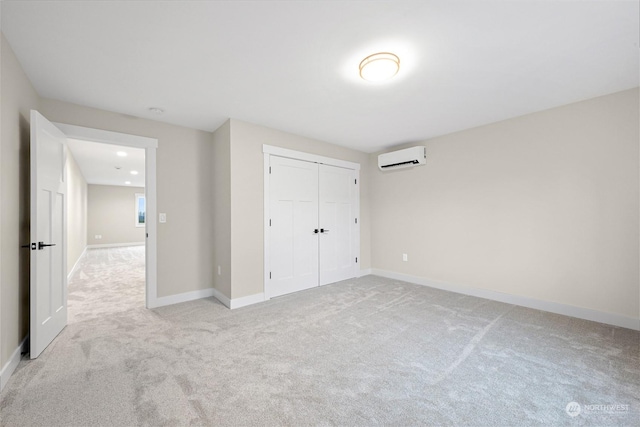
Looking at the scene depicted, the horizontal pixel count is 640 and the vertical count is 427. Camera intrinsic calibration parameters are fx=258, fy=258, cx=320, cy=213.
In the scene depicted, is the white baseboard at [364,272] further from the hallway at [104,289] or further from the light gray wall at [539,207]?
the hallway at [104,289]

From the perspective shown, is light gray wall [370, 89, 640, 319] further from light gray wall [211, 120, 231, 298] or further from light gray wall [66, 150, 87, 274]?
light gray wall [66, 150, 87, 274]

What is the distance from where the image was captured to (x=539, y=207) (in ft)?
10.3

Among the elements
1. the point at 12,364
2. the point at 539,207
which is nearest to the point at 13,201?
the point at 12,364

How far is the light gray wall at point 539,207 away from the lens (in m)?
2.63

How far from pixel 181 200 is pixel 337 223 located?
246cm

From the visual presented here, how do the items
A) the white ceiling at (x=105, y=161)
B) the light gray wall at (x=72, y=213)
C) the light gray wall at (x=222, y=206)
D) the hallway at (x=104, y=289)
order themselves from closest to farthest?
the hallway at (x=104, y=289), the light gray wall at (x=222, y=206), the white ceiling at (x=105, y=161), the light gray wall at (x=72, y=213)

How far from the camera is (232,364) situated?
6.53 feet

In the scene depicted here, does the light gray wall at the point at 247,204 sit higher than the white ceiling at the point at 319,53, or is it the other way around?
the white ceiling at the point at 319,53

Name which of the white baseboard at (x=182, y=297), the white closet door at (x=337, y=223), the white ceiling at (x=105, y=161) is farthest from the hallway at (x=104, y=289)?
the white closet door at (x=337, y=223)

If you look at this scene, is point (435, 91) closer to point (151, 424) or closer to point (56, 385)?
point (151, 424)

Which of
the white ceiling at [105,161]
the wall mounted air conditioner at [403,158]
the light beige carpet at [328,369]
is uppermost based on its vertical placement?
the white ceiling at [105,161]

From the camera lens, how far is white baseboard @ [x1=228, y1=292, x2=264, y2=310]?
324 centimetres

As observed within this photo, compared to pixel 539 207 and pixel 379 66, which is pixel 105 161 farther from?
pixel 539 207

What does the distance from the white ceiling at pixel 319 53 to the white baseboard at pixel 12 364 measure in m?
2.28
